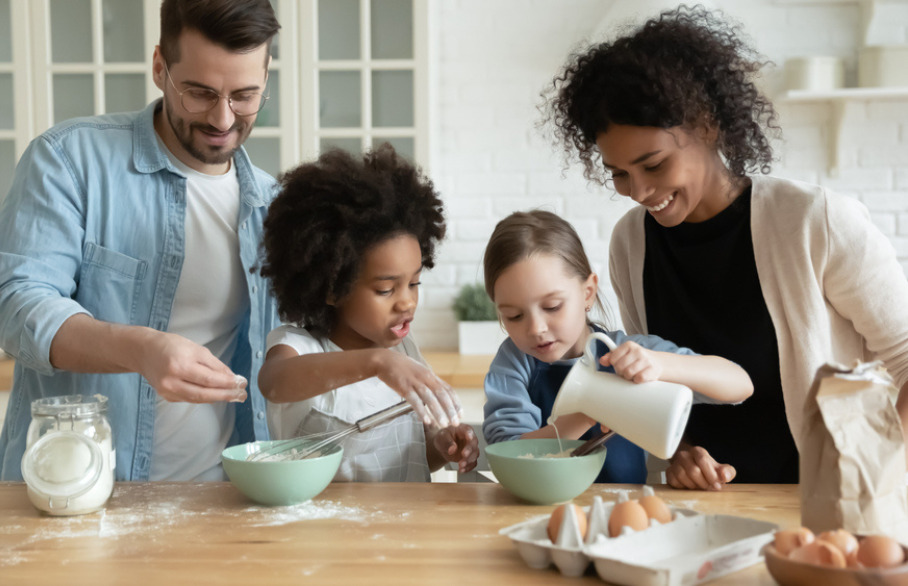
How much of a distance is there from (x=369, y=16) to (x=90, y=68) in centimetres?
102

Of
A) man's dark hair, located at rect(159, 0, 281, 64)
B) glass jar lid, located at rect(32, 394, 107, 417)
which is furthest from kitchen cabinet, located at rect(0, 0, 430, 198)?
glass jar lid, located at rect(32, 394, 107, 417)

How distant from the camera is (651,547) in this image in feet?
3.04

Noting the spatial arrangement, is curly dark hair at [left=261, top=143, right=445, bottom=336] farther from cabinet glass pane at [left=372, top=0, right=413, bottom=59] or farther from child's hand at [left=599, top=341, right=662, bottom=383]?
cabinet glass pane at [left=372, top=0, right=413, bottom=59]

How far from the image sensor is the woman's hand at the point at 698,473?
1236mm

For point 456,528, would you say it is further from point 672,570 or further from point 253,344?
point 253,344

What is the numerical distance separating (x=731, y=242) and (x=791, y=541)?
71 cm

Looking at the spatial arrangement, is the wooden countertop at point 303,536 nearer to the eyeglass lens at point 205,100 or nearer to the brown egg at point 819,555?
the brown egg at point 819,555

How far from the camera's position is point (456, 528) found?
107 centimetres

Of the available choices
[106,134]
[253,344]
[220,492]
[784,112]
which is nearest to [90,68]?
[106,134]

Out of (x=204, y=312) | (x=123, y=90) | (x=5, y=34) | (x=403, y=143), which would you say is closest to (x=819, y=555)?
(x=204, y=312)

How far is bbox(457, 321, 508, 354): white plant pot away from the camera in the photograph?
10.5 ft

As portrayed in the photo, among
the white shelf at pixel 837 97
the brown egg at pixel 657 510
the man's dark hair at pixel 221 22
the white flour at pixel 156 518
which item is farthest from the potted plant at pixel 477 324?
the brown egg at pixel 657 510

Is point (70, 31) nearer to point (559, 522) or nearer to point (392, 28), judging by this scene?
point (392, 28)

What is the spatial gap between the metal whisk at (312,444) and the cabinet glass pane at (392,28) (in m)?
2.10
